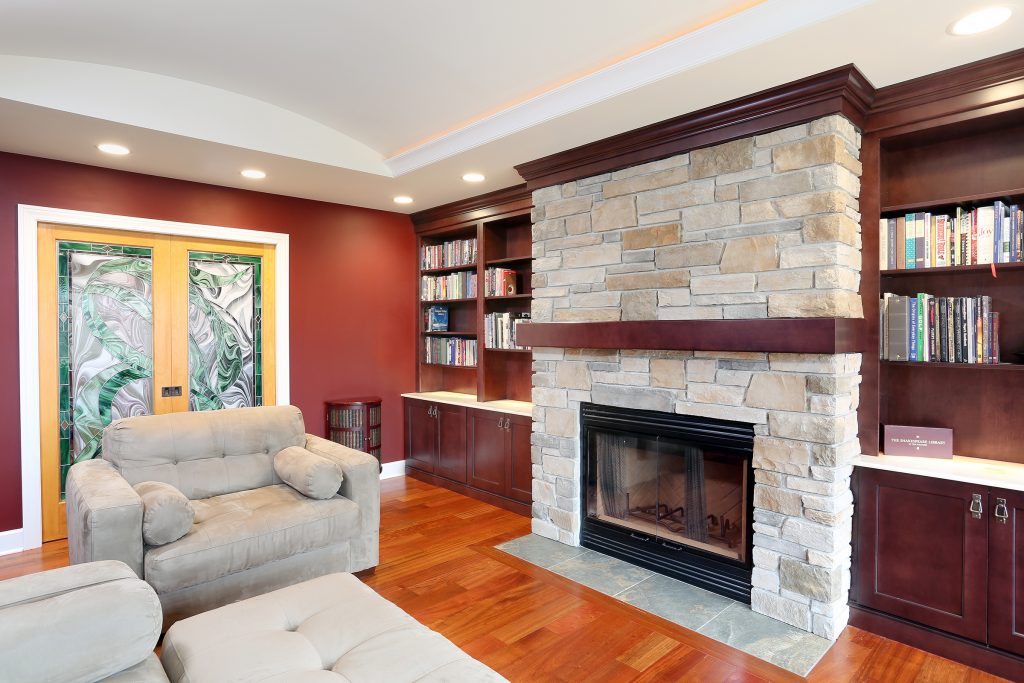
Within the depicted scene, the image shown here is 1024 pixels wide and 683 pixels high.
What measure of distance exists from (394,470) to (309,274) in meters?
1.91

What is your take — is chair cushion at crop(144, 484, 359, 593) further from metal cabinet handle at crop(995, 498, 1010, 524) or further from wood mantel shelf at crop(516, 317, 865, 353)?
metal cabinet handle at crop(995, 498, 1010, 524)

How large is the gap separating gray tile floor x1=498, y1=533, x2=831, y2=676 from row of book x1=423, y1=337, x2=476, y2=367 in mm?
1753

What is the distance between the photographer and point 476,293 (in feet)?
16.0

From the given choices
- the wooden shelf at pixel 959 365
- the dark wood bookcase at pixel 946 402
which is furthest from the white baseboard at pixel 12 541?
the wooden shelf at pixel 959 365

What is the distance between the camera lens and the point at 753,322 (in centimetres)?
264

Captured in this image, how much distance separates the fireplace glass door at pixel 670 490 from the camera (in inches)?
116

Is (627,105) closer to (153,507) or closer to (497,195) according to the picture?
(497,195)

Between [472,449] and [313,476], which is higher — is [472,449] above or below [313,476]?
below

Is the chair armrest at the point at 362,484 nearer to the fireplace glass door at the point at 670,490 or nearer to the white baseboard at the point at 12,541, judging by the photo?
the fireplace glass door at the point at 670,490

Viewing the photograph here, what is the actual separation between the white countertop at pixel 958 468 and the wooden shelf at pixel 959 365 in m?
0.42

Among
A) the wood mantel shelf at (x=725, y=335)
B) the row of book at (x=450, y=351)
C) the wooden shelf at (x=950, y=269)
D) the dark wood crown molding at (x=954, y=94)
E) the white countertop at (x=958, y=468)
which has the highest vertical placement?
the dark wood crown molding at (x=954, y=94)

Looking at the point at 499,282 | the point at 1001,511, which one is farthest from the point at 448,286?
the point at 1001,511

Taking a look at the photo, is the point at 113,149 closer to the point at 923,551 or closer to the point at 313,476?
the point at 313,476

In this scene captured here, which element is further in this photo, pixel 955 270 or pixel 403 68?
pixel 403 68
